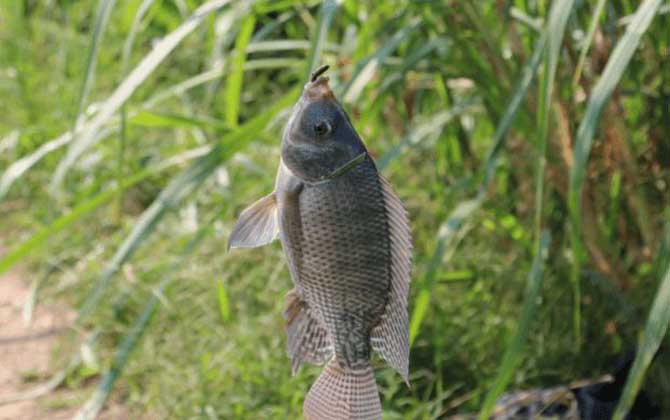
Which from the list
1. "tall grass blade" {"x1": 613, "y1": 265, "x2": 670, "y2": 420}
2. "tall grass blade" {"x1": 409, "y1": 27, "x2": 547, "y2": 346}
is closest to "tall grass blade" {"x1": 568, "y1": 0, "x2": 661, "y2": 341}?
"tall grass blade" {"x1": 409, "y1": 27, "x2": 547, "y2": 346}

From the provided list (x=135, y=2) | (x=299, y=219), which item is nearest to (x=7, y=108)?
(x=135, y=2)

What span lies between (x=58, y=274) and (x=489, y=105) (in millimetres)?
1773

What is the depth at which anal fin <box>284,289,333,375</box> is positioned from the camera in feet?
3.63

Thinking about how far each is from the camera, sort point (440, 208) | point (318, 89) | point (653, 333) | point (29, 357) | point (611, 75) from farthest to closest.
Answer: point (29, 357) < point (440, 208) < point (611, 75) < point (653, 333) < point (318, 89)

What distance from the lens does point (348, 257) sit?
105 cm

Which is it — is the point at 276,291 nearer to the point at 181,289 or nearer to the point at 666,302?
the point at 181,289

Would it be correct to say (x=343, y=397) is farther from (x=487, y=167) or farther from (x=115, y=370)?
(x=487, y=167)

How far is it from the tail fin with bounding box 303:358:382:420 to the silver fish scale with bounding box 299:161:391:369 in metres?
0.01

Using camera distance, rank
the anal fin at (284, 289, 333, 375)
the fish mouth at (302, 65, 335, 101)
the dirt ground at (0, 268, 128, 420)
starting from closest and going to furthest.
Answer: the fish mouth at (302, 65, 335, 101)
the anal fin at (284, 289, 333, 375)
the dirt ground at (0, 268, 128, 420)

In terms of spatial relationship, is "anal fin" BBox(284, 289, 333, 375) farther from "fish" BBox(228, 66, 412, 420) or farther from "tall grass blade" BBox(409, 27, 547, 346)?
"tall grass blade" BBox(409, 27, 547, 346)

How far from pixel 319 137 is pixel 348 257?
127 mm


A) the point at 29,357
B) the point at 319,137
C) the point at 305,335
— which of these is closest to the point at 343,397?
the point at 305,335

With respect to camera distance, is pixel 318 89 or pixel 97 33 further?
pixel 97 33

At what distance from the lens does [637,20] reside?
1695 mm
